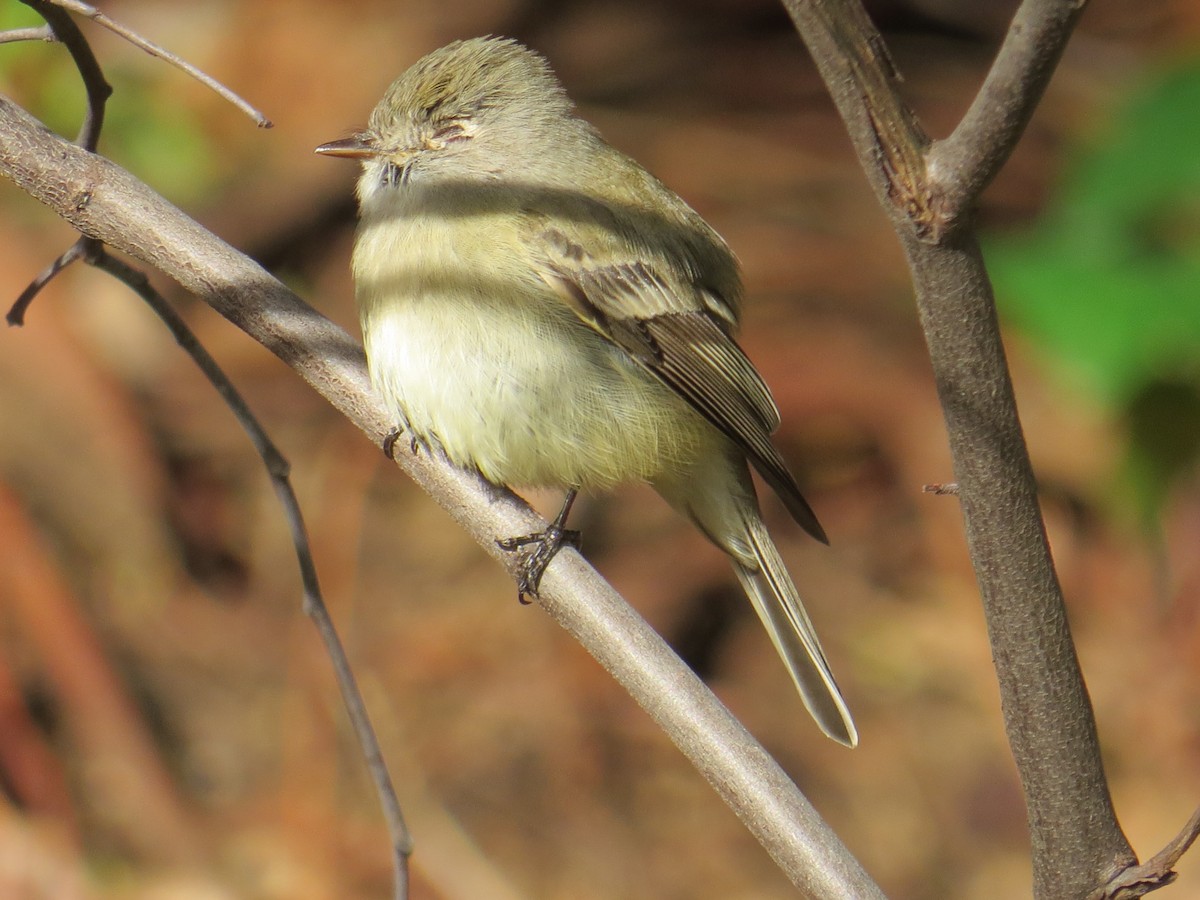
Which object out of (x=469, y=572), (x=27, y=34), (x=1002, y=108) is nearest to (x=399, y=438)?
(x=27, y=34)

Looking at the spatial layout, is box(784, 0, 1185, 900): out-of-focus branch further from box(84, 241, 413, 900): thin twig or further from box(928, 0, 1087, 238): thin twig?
box(84, 241, 413, 900): thin twig

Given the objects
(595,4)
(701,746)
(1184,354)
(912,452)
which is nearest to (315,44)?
(595,4)

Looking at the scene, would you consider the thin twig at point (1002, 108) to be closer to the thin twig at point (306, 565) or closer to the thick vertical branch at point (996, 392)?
the thick vertical branch at point (996, 392)

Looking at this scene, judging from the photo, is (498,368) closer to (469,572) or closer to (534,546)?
(534,546)

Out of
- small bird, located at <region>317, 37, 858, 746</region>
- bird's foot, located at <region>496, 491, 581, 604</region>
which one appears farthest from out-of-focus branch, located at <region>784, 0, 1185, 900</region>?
small bird, located at <region>317, 37, 858, 746</region>

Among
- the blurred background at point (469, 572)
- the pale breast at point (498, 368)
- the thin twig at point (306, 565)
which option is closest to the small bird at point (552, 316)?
the pale breast at point (498, 368)

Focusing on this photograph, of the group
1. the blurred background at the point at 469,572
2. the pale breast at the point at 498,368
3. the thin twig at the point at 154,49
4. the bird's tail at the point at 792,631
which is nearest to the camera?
the thin twig at the point at 154,49
